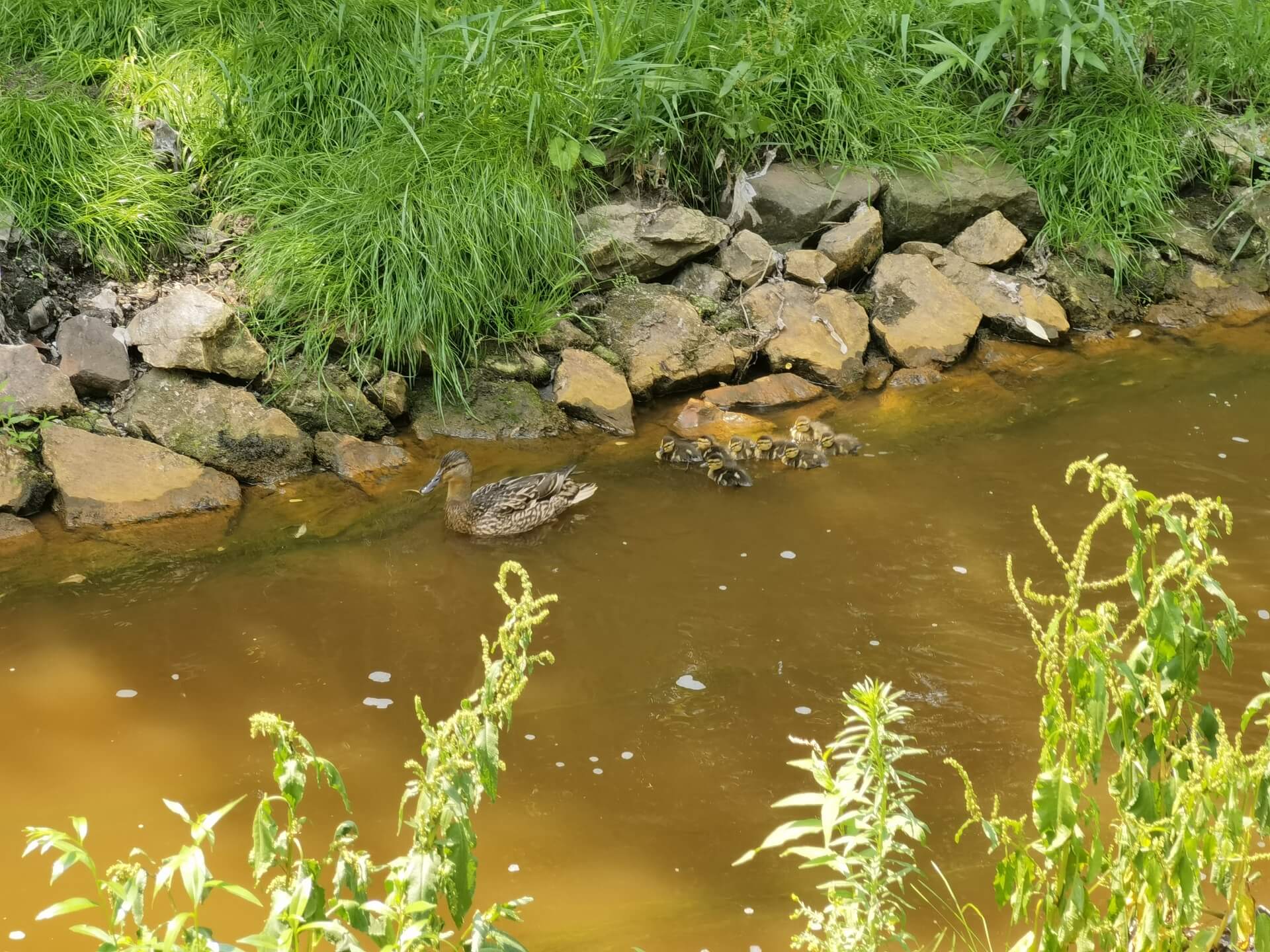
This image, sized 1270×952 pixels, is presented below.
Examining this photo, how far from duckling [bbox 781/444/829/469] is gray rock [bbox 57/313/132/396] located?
3.34 meters

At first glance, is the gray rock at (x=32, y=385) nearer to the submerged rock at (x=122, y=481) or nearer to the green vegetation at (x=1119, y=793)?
the submerged rock at (x=122, y=481)

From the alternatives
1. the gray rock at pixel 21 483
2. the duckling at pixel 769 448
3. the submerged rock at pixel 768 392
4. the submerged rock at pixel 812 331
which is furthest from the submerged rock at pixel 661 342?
the gray rock at pixel 21 483

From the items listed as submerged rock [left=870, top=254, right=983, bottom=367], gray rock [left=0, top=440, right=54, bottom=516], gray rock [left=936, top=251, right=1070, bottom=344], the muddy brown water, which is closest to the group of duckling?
the muddy brown water

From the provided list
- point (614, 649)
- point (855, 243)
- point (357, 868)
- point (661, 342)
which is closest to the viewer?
point (357, 868)

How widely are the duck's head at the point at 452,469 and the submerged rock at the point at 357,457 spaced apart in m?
0.36

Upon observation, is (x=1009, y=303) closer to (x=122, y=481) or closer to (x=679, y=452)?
(x=679, y=452)

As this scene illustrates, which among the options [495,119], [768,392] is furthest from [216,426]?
[768,392]

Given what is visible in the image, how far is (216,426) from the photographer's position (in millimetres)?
6035

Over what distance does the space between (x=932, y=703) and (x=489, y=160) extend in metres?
3.98

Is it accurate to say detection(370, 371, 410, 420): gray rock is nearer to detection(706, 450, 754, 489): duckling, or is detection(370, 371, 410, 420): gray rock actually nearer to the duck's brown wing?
the duck's brown wing

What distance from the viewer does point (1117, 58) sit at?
8.44 meters

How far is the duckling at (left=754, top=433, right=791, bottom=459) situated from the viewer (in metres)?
6.30

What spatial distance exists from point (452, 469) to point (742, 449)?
1.51 meters

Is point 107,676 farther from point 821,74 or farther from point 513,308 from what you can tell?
point 821,74
